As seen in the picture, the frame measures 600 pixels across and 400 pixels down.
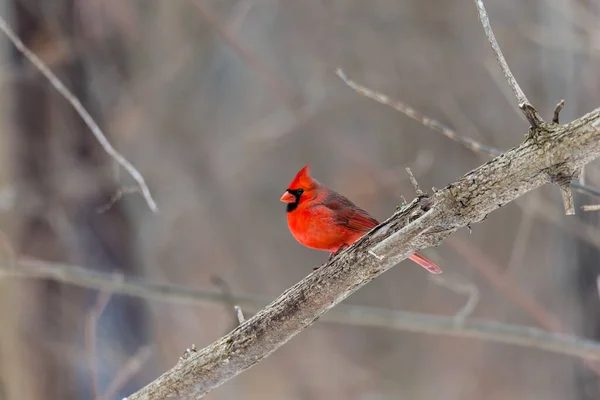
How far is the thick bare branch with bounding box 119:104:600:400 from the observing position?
1.18m

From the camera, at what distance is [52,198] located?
429cm

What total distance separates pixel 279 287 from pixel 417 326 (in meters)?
3.22

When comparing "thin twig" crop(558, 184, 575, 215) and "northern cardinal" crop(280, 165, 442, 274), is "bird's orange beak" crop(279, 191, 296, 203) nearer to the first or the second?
"northern cardinal" crop(280, 165, 442, 274)

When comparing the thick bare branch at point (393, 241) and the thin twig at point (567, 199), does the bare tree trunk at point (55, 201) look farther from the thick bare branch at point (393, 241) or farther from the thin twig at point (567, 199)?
the thin twig at point (567, 199)

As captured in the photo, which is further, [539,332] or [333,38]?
[333,38]

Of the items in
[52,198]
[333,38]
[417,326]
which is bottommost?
[417,326]

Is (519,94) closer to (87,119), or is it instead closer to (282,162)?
(87,119)

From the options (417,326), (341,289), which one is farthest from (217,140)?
(341,289)

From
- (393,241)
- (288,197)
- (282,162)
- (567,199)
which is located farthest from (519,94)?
(282,162)

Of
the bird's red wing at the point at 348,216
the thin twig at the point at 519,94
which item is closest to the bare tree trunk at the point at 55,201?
the bird's red wing at the point at 348,216

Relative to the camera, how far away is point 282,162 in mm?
6281

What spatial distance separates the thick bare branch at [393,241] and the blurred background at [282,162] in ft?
9.47

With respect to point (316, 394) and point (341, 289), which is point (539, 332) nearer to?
point (341, 289)

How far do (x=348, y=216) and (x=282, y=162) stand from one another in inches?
164
